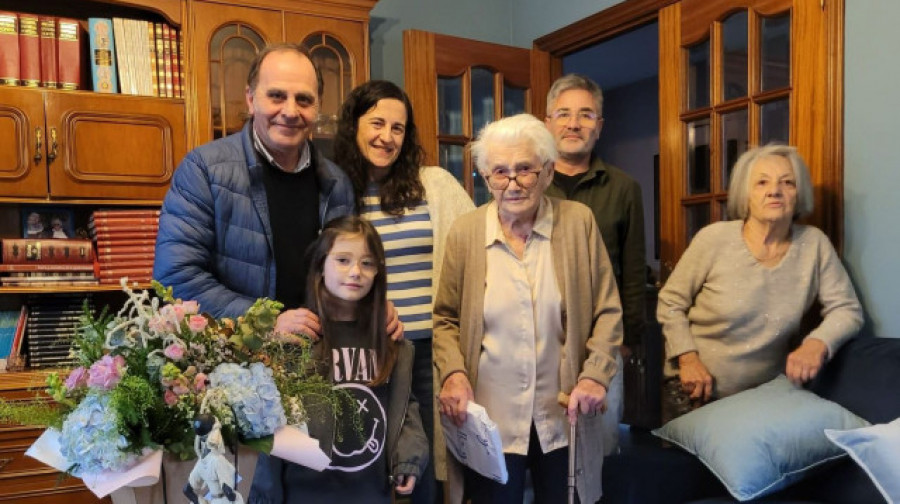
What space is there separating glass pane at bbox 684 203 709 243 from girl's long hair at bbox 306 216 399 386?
159 centimetres

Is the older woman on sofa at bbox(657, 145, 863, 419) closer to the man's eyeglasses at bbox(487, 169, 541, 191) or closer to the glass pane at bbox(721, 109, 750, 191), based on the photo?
the glass pane at bbox(721, 109, 750, 191)

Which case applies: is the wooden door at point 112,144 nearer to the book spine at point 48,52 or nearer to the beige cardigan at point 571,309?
the book spine at point 48,52

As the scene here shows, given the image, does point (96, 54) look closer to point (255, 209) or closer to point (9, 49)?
point (9, 49)

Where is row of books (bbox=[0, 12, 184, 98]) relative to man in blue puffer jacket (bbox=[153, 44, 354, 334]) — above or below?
above

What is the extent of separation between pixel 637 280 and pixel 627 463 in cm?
55

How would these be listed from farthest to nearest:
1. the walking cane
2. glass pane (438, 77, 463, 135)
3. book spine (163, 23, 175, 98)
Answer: glass pane (438, 77, 463, 135), book spine (163, 23, 175, 98), the walking cane

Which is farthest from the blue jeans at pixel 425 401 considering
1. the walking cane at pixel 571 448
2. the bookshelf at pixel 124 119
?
the bookshelf at pixel 124 119

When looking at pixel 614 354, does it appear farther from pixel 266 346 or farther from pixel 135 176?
pixel 135 176

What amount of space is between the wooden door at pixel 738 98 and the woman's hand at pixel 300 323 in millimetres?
1709

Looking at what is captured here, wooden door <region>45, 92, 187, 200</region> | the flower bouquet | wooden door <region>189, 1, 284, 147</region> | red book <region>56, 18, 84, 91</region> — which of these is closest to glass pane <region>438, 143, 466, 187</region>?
wooden door <region>189, 1, 284, 147</region>

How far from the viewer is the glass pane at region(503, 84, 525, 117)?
135 inches

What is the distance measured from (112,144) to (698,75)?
222 cm

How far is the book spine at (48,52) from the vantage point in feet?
8.04

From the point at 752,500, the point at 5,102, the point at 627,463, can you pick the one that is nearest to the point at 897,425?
the point at 752,500
